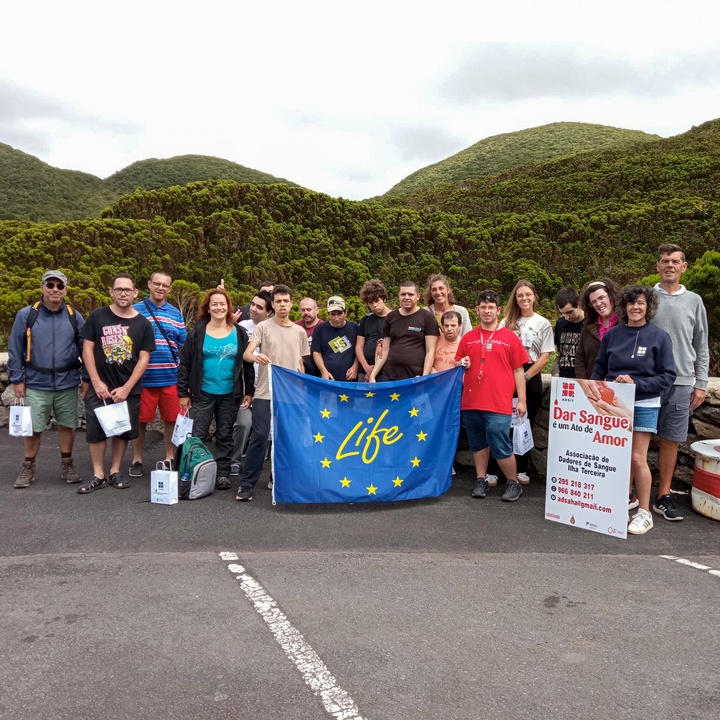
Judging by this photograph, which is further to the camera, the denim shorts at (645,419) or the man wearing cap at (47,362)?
the man wearing cap at (47,362)

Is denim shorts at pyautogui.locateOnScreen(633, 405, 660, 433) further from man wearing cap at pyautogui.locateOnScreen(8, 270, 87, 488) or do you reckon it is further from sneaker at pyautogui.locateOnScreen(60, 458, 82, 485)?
sneaker at pyautogui.locateOnScreen(60, 458, 82, 485)

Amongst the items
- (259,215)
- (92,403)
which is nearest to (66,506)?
(92,403)

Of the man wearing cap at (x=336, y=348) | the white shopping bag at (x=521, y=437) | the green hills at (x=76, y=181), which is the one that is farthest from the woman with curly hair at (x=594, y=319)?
the green hills at (x=76, y=181)

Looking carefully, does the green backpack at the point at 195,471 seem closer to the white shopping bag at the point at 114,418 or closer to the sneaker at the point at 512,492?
the white shopping bag at the point at 114,418

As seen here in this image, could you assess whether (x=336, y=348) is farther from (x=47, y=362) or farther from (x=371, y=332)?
(x=47, y=362)

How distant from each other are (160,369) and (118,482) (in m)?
1.12

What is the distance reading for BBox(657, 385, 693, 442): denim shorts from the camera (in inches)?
197

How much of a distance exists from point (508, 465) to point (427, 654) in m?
2.87

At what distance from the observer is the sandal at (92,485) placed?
5505mm

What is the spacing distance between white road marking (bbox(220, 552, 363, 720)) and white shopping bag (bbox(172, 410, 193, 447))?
2.11 metres

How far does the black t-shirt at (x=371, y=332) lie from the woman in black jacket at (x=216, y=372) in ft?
3.90

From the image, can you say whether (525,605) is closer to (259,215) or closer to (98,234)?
(98,234)

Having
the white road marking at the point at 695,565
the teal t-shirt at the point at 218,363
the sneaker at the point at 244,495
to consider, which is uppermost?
the teal t-shirt at the point at 218,363

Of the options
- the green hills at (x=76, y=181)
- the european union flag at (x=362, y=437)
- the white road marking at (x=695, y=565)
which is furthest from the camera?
the green hills at (x=76, y=181)
